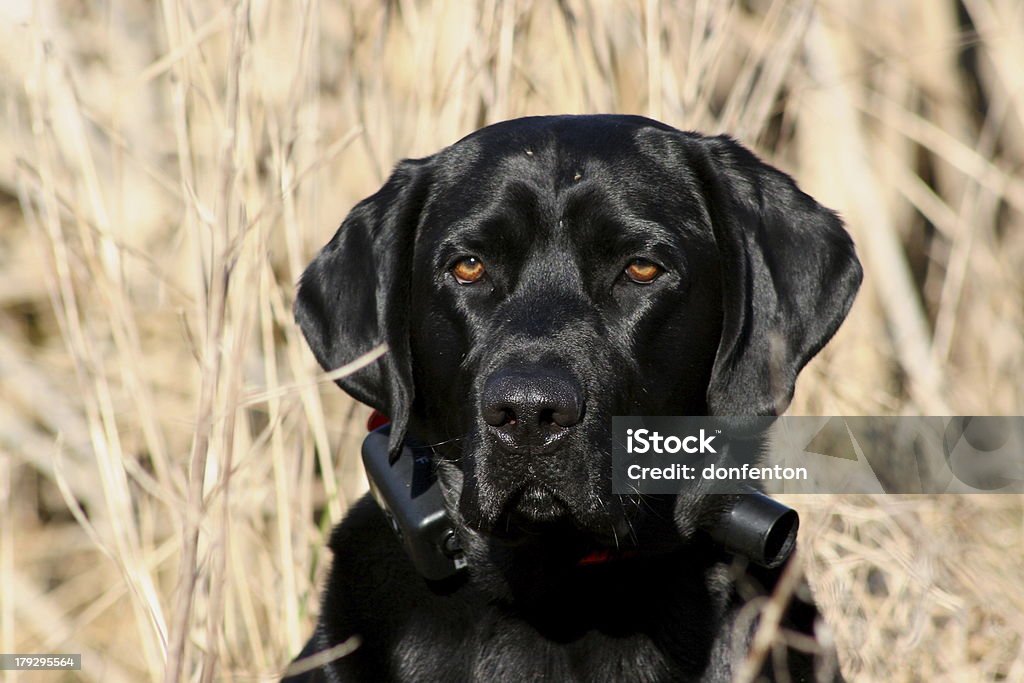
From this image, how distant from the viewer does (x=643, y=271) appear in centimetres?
268

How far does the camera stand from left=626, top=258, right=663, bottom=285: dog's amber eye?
8.77 ft

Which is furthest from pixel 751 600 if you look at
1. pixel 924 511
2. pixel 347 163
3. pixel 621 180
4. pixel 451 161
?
pixel 347 163

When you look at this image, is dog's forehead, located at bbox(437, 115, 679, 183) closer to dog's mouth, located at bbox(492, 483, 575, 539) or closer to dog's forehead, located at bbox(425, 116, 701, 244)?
dog's forehead, located at bbox(425, 116, 701, 244)

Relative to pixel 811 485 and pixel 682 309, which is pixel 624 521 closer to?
pixel 682 309

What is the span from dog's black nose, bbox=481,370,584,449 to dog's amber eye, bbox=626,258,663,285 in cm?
38

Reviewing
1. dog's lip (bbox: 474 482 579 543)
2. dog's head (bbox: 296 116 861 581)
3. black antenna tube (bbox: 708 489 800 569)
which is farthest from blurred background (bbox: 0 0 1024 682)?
dog's lip (bbox: 474 482 579 543)

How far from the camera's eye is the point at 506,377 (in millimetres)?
2385

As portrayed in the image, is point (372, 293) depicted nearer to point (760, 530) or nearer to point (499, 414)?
point (499, 414)

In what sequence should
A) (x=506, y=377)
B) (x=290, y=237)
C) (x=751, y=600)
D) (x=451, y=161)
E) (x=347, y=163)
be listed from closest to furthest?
(x=506, y=377) < (x=751, y=600) < (x=451, y=161) < (x=290, y=237) < (x=347, y=163)

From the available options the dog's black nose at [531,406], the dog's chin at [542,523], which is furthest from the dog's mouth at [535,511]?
the dog's black nose at [531,406]

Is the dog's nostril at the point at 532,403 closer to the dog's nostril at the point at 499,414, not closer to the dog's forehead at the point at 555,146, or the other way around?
the dog's nostril at the point at 499,414

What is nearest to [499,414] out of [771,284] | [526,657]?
[526,657]

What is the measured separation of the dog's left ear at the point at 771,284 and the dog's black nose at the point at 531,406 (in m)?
0.48

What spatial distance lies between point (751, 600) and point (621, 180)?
0.99 meters
